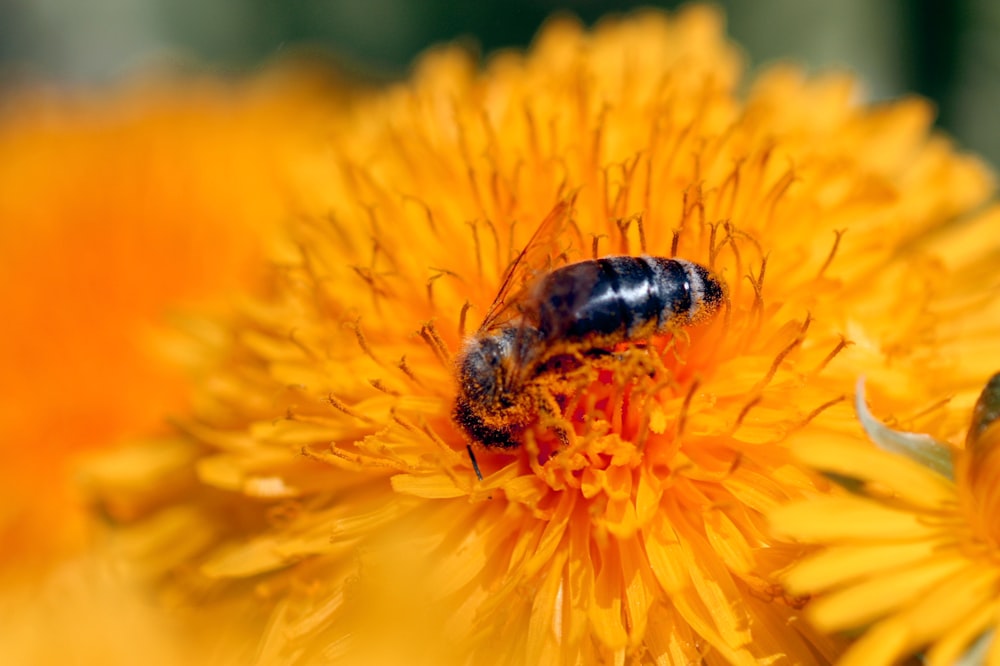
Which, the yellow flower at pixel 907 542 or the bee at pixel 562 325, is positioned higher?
the bee at pixel 562 325

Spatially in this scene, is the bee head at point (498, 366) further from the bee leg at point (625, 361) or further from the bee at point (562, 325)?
the bee leg at point (625, 361)

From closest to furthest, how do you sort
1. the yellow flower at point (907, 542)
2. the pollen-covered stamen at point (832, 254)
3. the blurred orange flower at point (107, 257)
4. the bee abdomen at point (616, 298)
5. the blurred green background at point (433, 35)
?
A: 1. the yellow flower at point (907, 542)
2. the bee abdomen at point (616, 298)
3. the pollen-covered stamen at point (832, 254)
4. the blurred orange flower at point (107, 257)
5. the blurred green background at point (433, 35)

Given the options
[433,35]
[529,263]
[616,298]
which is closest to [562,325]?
[616,298]

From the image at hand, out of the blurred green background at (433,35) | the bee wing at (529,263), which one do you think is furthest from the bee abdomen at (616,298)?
the blurred green background at (433,35)

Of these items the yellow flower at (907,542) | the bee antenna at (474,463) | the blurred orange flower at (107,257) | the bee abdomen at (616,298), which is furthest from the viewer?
the blurred orange flower at (107,257)

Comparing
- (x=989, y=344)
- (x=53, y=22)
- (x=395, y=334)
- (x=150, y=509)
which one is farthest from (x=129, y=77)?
(x=989, y=344)

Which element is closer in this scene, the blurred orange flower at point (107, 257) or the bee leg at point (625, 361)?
the bee leg at point (625, 361)

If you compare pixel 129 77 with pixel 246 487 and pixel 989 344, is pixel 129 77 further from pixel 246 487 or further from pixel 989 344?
pixel 989 344

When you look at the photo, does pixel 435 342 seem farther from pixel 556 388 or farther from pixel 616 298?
pixel 616 298
